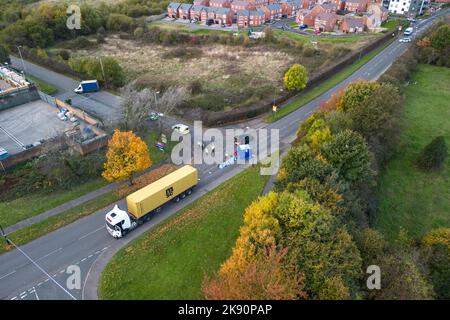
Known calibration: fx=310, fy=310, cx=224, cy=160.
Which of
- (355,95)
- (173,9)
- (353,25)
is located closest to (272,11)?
(353,25)

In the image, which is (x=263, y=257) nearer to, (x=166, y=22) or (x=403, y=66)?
(x=403, y=66)

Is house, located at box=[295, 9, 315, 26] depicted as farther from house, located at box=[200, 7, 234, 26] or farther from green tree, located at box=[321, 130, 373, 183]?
green tree, located at box=[321, 130, 373, 183]

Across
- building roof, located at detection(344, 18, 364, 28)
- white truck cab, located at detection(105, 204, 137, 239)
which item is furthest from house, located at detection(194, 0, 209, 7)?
white truck cab, located at detection(105, 204, 137, 239)

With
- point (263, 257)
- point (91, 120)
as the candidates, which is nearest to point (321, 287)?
point (263, 257)

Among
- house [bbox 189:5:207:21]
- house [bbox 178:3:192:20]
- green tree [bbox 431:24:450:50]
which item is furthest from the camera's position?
house [bbox 178:3:192:20]

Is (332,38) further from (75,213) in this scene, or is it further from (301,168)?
(75,213)

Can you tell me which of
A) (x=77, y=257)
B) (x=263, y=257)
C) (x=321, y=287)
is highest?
(x=263, y=257)
